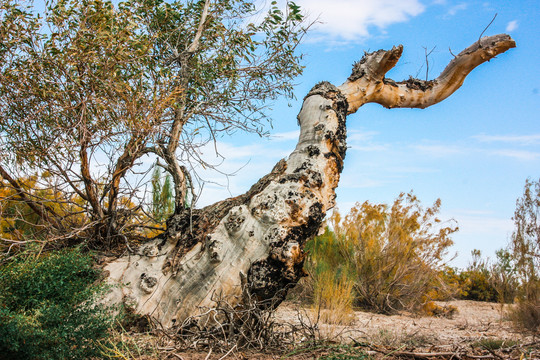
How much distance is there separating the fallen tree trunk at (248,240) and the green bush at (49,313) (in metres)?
0.59

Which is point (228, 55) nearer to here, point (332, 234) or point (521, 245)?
point (332, 234)

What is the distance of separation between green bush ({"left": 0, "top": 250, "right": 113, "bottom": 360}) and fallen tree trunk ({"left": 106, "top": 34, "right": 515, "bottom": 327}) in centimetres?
59

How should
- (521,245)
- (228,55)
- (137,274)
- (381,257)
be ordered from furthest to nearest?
(381,257)
(521,245)
(228,55)
(137,274)

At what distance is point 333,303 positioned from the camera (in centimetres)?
607

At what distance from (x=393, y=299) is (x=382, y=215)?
5.03 ft

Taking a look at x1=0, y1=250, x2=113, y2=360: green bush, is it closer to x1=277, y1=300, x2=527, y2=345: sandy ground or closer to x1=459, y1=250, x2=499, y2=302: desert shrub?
x1=277, y1=300, x2=527, y2=345: sandy ground

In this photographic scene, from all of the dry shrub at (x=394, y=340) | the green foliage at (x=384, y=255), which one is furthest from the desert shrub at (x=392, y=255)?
the dry shrub at (x=394, y=340)

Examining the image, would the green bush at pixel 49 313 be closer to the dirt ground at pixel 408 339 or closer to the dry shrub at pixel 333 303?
the dirt ground at pixel 408 339

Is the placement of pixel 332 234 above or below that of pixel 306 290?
above

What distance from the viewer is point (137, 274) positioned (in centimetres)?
445

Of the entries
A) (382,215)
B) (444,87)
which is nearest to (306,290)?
(382,215)

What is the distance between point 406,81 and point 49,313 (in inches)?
228

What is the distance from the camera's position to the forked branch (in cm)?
604

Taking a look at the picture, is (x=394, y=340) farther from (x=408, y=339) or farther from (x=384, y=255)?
(x=384, y=255)
